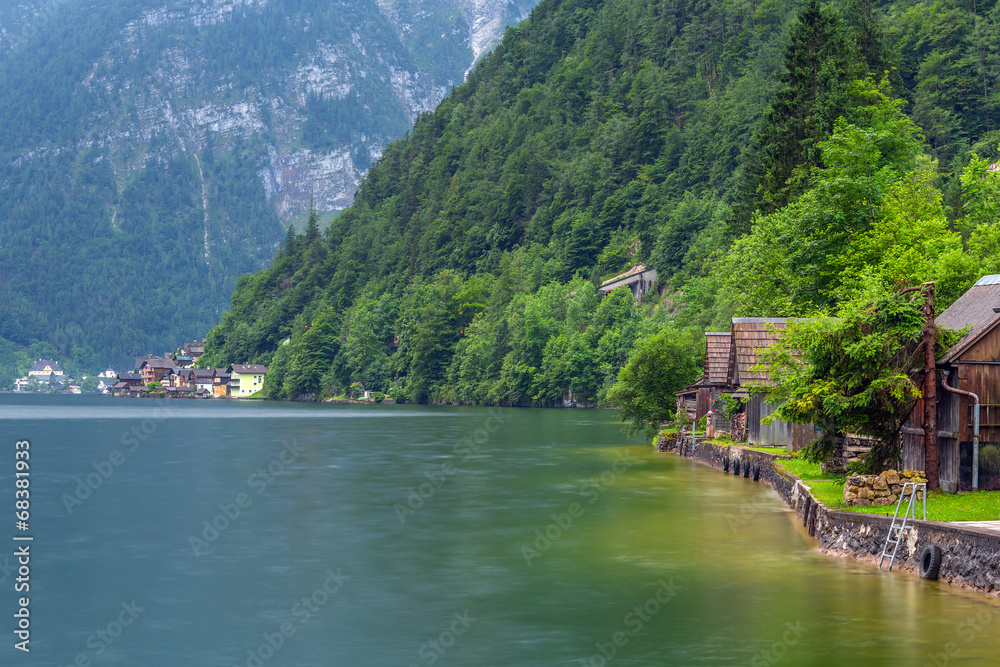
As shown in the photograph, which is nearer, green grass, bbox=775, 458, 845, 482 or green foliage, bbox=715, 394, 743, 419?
green grass, bbox=775, 458, 845, 482

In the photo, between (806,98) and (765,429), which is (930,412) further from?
(806,98)

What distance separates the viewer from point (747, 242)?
2817 inches

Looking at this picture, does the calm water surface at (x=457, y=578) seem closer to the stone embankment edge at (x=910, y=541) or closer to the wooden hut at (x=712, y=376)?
the stone embankment edge at (x=910, y=541)

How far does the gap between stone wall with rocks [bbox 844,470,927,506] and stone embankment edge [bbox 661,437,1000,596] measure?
35.4 inches

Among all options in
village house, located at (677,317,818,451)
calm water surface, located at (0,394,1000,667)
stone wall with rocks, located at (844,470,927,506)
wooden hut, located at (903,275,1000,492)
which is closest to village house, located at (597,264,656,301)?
village house, located at (677,317,818,451)

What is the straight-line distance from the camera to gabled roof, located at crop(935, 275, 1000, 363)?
33.7 meters

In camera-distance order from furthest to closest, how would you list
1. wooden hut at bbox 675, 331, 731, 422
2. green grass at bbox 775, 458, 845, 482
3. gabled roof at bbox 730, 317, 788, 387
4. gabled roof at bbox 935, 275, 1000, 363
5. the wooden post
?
wooden hut at bbox 675, 331, 731, 422 < gabled roof at bbox 730, 317, 788, 387 < green grass at bbox 775, 458, 845, 482 < the wooden post < gabled roof at bbox 935, 275, 1000, 363

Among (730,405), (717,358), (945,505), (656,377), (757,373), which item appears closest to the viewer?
(945,505)

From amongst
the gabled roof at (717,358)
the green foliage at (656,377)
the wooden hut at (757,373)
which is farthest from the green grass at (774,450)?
the green foliage at (656,377)

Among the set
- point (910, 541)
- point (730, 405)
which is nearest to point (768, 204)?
point (730, 405)

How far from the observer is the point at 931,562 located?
27.0 meters

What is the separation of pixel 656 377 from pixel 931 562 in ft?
178

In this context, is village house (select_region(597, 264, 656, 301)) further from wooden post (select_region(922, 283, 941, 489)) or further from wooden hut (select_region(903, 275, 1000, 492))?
wooden post (select_region(922, 283, 941, 489))

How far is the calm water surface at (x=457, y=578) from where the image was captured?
77.1 ft
